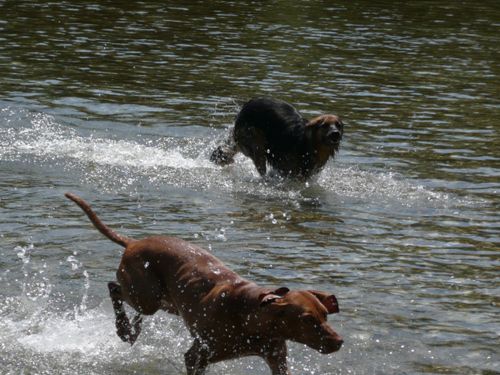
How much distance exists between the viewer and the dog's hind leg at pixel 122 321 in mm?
7031

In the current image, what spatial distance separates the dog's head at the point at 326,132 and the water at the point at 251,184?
1.48 ft

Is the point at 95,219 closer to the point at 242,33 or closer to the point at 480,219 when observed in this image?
the point at 480,219

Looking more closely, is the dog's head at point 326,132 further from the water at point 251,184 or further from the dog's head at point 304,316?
the dog's head at point 304,316

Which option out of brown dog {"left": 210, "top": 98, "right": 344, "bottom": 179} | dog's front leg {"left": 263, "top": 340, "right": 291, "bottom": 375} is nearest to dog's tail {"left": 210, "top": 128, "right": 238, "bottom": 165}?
brown dog {"left": 210, "top": 98, "right": 344, "bottom": 179}

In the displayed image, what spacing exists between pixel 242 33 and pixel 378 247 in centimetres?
1281

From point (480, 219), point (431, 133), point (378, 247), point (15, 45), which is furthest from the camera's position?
point (15, 45)

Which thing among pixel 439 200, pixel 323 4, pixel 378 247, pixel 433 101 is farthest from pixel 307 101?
pixel 323 4

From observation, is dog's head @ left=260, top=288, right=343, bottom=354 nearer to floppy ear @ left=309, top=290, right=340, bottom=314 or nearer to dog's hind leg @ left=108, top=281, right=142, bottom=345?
floppy ear @ left=309, top=290, right=340, bottom=314

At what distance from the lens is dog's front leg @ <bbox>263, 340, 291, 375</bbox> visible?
5910 millimetres

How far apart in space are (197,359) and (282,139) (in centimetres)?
629

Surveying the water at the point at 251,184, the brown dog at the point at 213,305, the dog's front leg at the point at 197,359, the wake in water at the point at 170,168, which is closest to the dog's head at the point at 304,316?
the brown dog at the point at 213,305

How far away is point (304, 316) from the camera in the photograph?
5.51m

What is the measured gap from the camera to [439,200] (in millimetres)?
11141

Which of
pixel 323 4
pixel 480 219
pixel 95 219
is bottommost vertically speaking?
pixel 323 4
